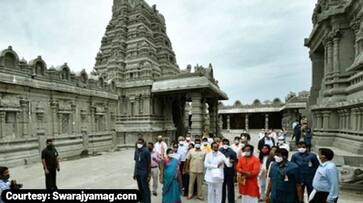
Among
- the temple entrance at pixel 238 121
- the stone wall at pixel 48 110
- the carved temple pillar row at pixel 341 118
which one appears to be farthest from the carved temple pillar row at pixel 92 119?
the temple entrance at pixel 238 121

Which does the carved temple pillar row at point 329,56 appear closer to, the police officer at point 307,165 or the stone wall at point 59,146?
the police officer at point 307,165

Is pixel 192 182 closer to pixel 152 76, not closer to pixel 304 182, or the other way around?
pixel 304 182

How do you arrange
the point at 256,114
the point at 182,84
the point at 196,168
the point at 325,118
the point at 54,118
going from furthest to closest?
the point at 256,114, the point at 182,84, the point at 54,118, the point at 325,118, the point at 196,168

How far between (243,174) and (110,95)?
15643 mm

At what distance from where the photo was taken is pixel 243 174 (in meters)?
5.09

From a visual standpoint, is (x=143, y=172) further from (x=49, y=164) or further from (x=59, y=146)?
(x=59, y=146)

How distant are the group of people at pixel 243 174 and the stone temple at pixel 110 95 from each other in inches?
329

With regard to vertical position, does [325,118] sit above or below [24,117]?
below

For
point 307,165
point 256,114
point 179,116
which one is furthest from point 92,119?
point 256,114

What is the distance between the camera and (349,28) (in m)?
11.4

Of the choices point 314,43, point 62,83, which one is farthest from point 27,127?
point 314,43

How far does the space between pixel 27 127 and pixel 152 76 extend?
9.92 meters

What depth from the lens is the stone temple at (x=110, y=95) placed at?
1167cm

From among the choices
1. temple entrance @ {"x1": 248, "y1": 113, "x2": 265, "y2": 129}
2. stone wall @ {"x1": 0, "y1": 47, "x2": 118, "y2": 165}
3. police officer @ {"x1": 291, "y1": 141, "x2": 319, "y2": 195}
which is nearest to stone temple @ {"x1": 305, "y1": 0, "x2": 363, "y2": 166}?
police officer @ {"x1": 291, "y1": 141, "x2": 319, "y2": 195}
